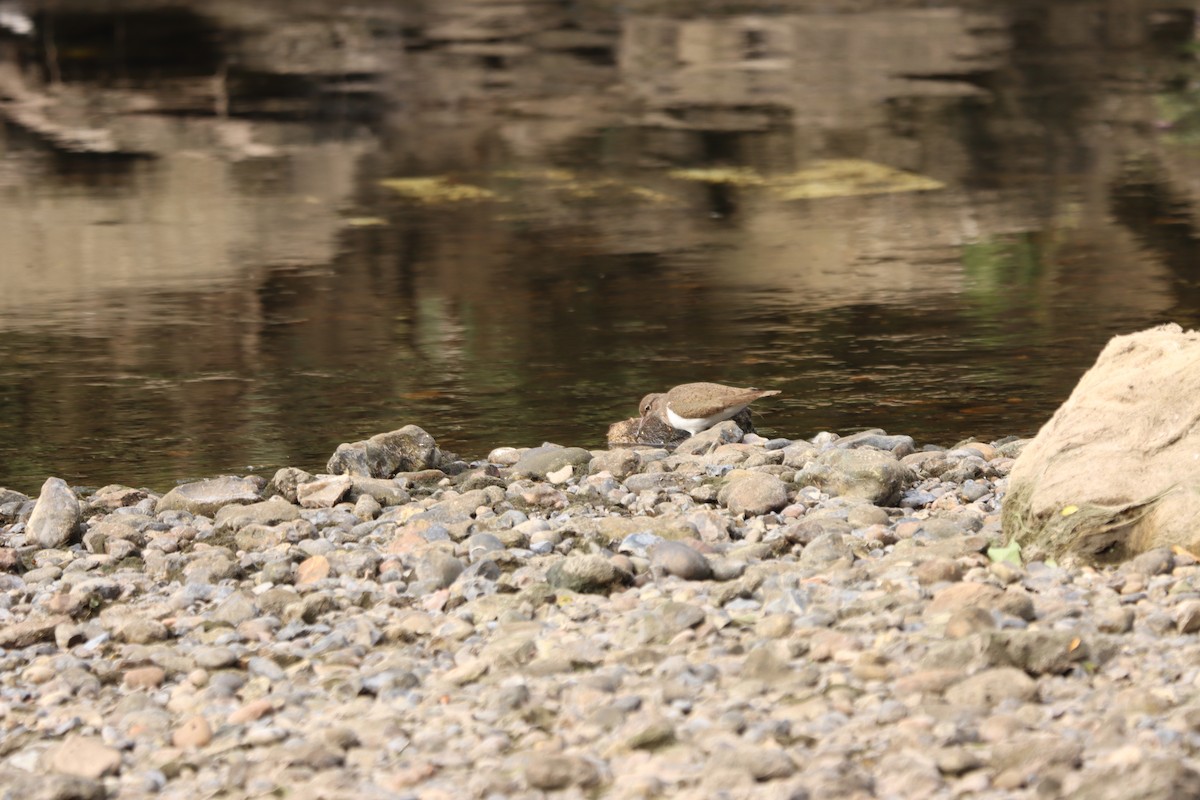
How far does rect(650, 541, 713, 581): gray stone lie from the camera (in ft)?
13.7

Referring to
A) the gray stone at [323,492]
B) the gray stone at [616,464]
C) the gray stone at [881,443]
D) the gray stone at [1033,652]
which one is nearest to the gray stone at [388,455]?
the gray stone at [323,492]

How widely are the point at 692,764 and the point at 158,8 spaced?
1482cm

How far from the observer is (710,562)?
13.9ft

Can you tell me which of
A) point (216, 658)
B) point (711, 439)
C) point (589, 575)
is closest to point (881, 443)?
point (711, 439)

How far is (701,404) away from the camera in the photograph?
5.62 metres

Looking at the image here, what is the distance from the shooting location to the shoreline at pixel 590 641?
10.5 feet

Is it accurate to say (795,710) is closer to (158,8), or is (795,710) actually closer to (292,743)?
(292,743)

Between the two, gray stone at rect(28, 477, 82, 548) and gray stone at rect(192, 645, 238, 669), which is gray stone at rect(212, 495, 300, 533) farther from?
gray stone at rect(192, 645, 238, 669)

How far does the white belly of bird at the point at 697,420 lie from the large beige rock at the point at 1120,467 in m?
1.45

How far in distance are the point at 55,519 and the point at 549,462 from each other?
4.55 ft

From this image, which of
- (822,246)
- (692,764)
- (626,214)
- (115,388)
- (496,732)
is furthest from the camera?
(626,214)

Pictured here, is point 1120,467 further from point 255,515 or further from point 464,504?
point 255,515

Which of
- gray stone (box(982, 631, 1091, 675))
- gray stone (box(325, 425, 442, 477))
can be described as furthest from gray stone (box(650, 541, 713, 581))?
gray stone (box(325, 425, 442, 477))

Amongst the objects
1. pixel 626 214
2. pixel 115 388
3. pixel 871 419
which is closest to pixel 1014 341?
pixel 871 419
